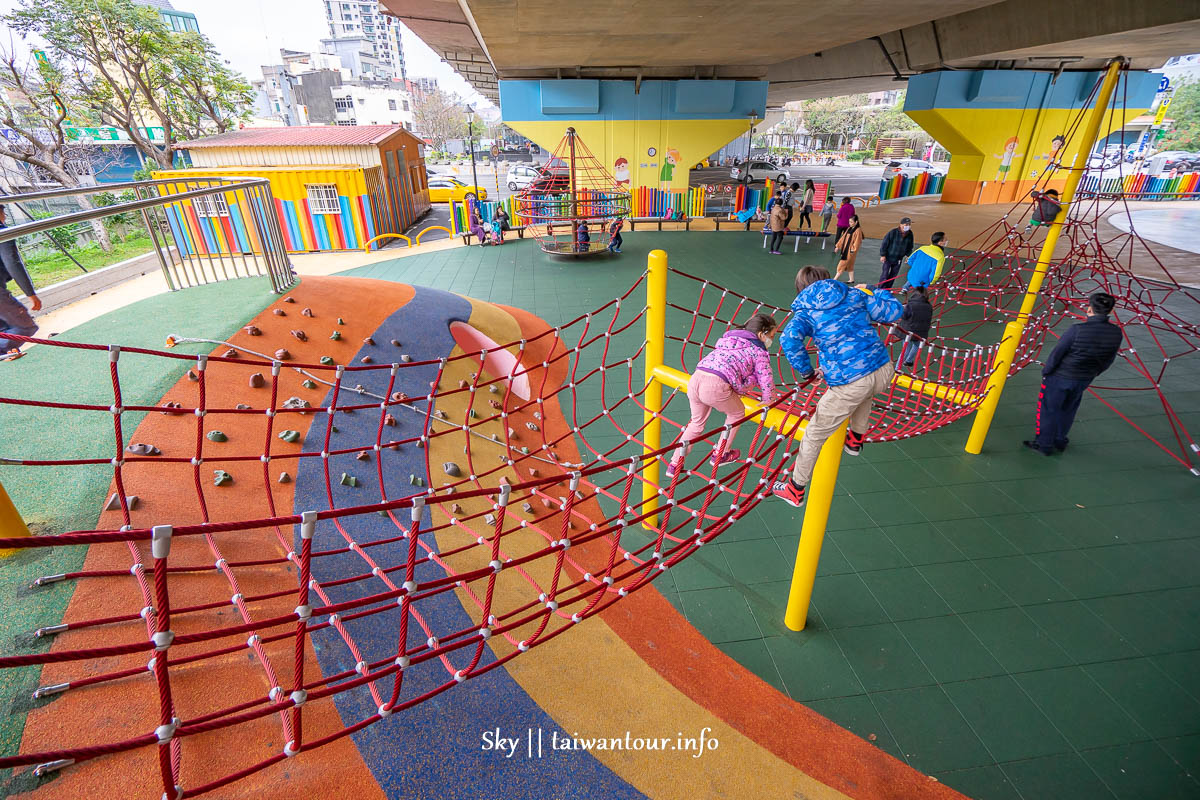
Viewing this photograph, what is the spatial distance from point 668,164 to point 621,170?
1600 mm

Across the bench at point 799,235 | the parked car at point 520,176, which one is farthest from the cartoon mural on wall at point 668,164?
the parked car at point 520,176

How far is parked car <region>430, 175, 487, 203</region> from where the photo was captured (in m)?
16.2

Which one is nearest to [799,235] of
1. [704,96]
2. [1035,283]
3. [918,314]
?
[704,96]

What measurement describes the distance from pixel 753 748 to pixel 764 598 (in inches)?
42.3

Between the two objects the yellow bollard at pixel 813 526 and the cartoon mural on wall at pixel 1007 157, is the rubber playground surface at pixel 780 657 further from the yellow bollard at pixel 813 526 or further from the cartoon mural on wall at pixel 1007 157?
the cartoon mural on wall at pixel 1007 157

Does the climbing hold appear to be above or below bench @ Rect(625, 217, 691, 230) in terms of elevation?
above

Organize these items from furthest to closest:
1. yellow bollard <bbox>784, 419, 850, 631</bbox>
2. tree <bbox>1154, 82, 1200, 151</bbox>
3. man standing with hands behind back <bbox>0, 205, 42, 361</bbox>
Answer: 1. tree <bbox>1154, 82, 1200, 151</bbox>
2. man standing with hands behind back <bbox>0, 205, 42, 361</bbox>
3. yellow bollard <bbox>784, 419, 850, 631</bbox>

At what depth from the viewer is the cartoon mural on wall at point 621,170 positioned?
18.0 metres

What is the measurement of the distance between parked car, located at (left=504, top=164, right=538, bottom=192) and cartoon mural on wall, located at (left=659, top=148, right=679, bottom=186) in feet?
24.6

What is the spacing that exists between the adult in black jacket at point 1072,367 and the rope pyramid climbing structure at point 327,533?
0.54 m

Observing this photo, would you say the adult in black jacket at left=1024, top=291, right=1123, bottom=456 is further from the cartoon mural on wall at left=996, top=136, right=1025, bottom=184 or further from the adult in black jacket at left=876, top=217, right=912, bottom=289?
the cartoon mural on wall at left=996, top=136, right=1025, bottom=184

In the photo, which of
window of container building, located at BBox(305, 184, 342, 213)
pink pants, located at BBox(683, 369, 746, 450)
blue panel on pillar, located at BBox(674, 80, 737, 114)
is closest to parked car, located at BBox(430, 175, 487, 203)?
window of container building, located at BBox(305, 184, 342, 213)

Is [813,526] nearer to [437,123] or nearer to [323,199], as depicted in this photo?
[323,199]

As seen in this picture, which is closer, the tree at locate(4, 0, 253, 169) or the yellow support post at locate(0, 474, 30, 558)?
the yellow support post at locate(0, 474, 30, 558)
